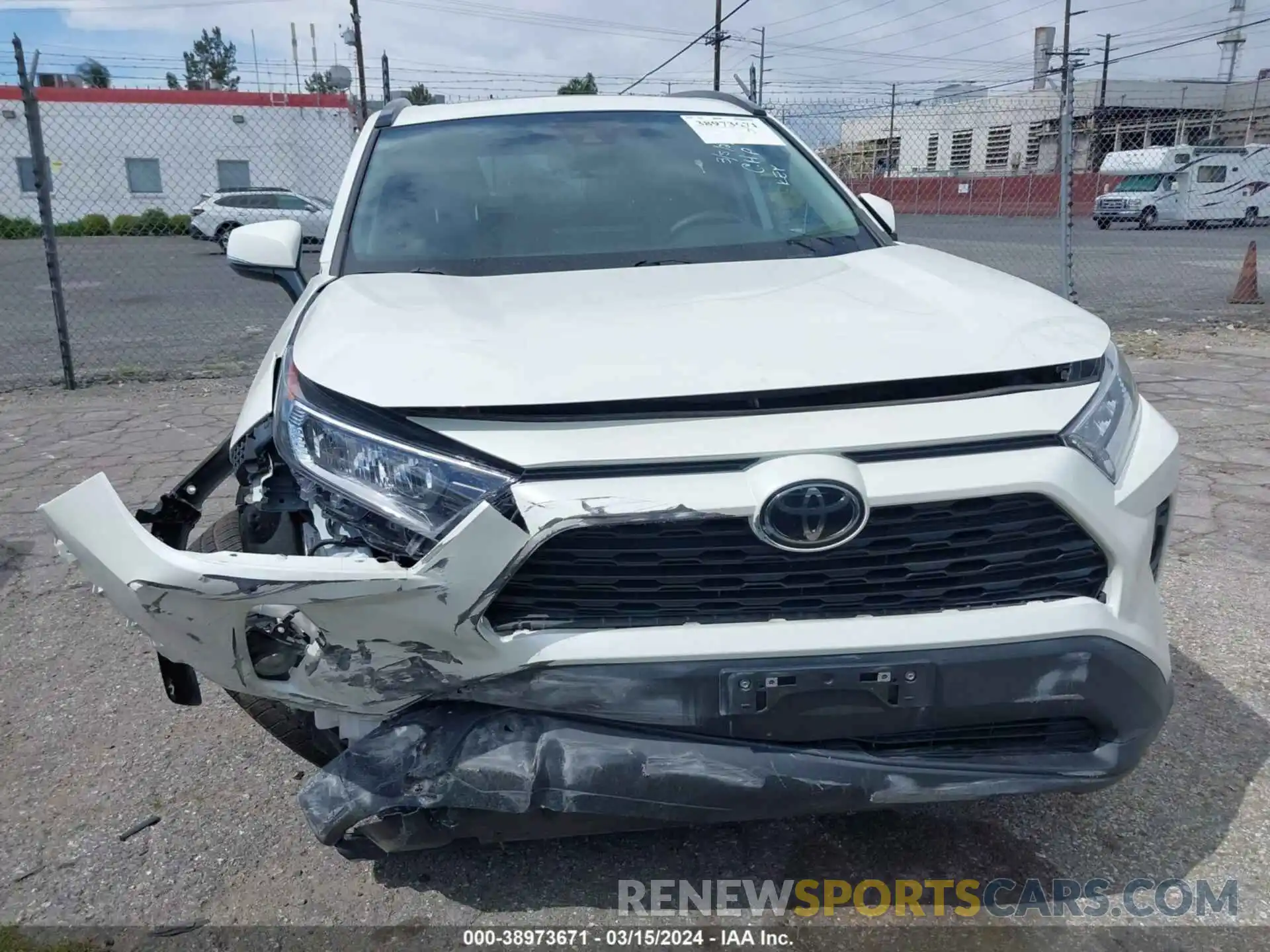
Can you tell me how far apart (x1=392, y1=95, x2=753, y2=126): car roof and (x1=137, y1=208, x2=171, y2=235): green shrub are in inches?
1060

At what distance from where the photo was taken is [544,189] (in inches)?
127

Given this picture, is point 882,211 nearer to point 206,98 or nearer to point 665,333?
point 665,333

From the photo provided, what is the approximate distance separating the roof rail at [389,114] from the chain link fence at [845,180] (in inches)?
318

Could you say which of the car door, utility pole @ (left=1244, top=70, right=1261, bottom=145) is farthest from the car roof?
utility pole @ (left=1244, top=70, right=1261, bottom=145)

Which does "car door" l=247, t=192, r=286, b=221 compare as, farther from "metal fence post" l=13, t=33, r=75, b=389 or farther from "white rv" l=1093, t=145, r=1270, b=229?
"white rv" l=1093, t=145, r=1270, b=229

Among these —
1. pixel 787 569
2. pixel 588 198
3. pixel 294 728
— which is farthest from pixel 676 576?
pixel 588 198

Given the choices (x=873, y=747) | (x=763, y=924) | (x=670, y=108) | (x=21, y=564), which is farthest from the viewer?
(x=21, y=564)

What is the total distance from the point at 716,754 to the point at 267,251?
2171mm

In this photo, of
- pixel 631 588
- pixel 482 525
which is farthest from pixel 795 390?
pixel 482 525

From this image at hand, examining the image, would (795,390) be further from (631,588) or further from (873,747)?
(873,747)

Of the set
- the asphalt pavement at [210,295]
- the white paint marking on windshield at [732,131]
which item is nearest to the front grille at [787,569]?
the white paint marking on windshield at [732,131]

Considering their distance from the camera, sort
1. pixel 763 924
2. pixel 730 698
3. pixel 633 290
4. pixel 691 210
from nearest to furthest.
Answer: pixel 730 698, pixel 763 924, pixel 633 290, pixel 691 210

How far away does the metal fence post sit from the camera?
6.65m

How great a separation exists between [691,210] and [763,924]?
2032 millimetres
